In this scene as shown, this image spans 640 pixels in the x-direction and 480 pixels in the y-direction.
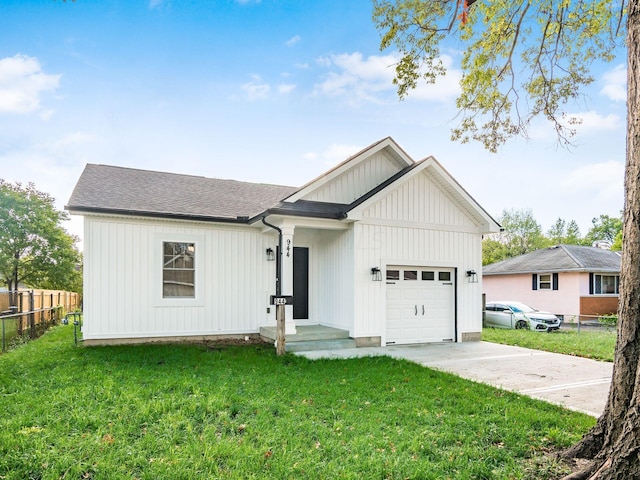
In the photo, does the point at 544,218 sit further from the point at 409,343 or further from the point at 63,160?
the point at 63,160

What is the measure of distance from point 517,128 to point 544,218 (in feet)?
153

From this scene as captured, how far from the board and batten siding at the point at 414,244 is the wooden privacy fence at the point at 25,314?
888 cm

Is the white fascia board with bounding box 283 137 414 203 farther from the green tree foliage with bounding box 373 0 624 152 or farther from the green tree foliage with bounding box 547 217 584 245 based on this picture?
the green tree foliage with bounding box 547 217 584 245

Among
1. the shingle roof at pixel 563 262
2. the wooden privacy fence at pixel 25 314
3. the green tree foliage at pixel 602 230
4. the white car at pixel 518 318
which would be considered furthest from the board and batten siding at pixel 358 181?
the green tree foliage at pixel 602 230

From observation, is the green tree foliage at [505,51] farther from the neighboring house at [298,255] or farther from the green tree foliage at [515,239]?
the green tree foliage at [515,239]

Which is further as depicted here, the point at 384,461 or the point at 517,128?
the point at 517,128

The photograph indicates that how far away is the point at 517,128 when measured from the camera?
8789 mm

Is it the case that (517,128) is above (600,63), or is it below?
below

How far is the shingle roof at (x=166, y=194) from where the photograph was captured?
9.93 m

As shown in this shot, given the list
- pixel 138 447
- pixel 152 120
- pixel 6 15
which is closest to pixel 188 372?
pixel 138 447

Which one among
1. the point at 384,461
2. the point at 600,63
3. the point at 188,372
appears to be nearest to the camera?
the point at 384,461

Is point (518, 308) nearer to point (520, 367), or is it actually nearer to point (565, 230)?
point (520, 367)

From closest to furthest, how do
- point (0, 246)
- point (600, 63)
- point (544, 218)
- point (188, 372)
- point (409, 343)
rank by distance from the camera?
1. point (188, 372)
2. point (600, 63)
3. point (409, 343)
4. point (0, 246)
5. point (544, 218)

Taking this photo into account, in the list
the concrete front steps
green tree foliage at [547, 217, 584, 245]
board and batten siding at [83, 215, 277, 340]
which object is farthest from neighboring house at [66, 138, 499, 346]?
green tree foliage at [547, 217, 584, 245]
